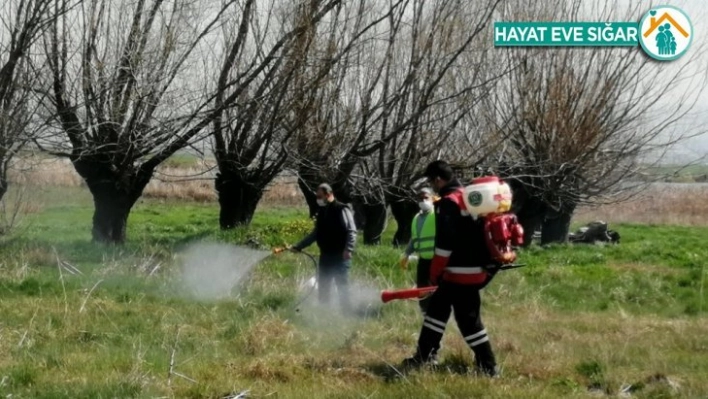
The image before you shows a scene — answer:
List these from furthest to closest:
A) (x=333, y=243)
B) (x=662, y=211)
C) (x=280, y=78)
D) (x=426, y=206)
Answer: (x=662, y=211) → (x=280, y=78) → (x=333, y=243) → (x=426, y=206)

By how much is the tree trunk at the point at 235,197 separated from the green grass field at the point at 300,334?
4.73 meters

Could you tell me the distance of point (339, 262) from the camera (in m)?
11.1

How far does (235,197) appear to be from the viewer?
20859 millimetres

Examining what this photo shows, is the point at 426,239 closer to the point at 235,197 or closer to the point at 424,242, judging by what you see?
the point at 424,242

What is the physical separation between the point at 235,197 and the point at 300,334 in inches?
479

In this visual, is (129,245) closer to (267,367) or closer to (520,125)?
(267,367)

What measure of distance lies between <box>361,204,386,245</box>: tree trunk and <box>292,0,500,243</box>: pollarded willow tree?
348cm

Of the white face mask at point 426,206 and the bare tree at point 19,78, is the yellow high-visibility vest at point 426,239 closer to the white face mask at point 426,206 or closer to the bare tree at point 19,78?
the white face mask at point 426,206

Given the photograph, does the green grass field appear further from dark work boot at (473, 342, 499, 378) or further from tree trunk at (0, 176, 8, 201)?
tree trunk at (0, 176, 8, 201)

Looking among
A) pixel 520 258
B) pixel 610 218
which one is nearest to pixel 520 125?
pixel 520 258

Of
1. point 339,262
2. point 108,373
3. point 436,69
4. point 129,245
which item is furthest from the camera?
point 436,69

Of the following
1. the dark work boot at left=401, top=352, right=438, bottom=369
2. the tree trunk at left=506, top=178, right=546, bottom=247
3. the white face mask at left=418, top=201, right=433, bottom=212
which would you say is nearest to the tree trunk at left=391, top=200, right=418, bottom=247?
the tree trunk at left=506, top=178, right=546, bottom=247

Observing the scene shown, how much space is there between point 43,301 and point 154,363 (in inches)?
127

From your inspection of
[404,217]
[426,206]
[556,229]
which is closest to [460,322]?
[426,206]
